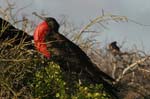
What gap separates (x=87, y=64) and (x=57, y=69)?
3.30 feet

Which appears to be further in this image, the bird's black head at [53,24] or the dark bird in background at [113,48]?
the dark bird in background at [113,48]

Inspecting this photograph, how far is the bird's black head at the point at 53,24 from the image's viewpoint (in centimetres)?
728

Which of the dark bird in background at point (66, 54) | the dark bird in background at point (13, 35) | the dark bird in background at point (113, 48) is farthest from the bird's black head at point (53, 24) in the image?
the dark bird in background at point (113, 48)

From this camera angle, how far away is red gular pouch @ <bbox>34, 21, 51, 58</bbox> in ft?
20.5

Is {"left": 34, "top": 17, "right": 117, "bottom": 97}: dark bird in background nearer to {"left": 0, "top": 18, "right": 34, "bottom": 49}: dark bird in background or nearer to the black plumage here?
the black plumage

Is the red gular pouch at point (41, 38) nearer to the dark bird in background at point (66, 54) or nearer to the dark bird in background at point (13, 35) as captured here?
the dark bird in background at point (66, 54)

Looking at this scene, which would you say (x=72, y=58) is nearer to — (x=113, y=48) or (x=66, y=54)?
(x=66, y=54)

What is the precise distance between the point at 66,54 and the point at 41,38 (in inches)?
19.4

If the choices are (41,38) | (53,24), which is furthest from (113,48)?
(41,38)

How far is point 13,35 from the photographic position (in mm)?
6207

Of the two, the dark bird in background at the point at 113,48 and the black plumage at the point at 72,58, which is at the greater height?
the black plumage at the point at 72,58

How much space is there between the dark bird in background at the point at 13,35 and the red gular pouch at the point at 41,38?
0.33 feet

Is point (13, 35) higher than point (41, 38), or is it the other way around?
point (13, 35)

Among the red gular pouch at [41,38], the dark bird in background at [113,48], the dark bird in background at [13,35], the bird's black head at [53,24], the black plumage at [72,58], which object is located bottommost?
the dark bird in background at [113,48]
